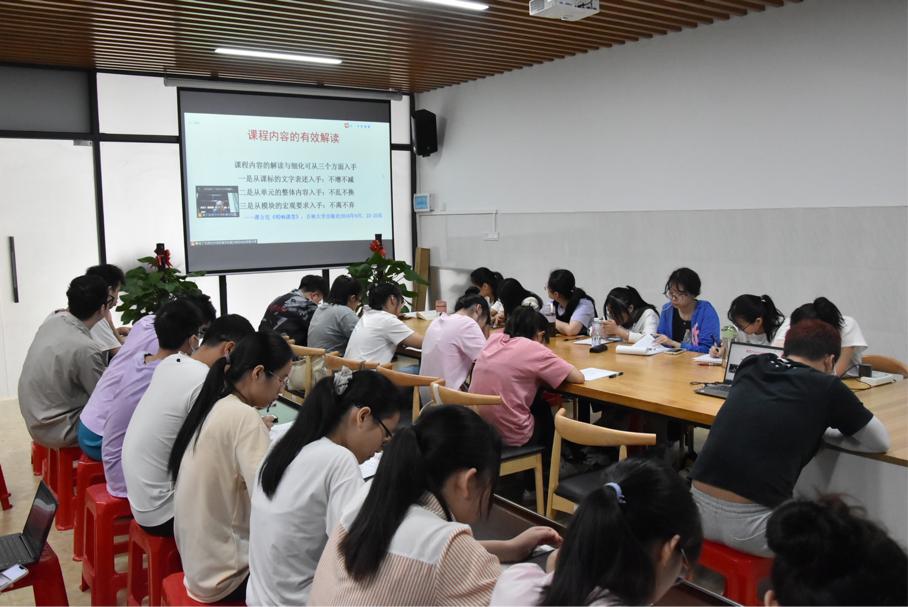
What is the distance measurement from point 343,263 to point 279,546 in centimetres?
617

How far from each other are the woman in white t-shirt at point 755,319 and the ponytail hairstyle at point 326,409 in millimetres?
2449

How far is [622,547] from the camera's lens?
119cm

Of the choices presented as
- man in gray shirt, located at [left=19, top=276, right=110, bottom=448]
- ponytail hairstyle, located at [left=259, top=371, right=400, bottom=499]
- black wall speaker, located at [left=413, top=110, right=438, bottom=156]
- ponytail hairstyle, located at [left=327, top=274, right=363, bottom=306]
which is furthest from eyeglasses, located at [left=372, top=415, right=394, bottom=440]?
black wall speaker, located at [left=413, top=110, right=438, bottom=156]

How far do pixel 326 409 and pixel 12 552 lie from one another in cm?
135

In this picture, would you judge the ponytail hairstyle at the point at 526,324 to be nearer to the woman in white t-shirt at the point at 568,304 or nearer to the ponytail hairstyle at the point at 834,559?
the woman in white t-shirt at the point at 568,304

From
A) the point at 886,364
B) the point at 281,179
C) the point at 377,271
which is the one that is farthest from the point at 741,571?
the point at 281,179

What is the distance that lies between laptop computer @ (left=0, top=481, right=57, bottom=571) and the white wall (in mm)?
4492

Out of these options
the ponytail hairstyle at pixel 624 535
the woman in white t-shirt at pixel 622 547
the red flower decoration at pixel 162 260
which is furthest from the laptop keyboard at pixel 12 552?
the red flower decoration at pixel 162 260

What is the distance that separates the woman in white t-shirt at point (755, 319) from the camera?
3748 mm

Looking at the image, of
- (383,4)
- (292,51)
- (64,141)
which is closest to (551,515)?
(383,4)

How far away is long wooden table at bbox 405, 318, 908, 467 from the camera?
2762mm

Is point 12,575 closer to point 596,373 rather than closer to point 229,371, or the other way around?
point 229,371

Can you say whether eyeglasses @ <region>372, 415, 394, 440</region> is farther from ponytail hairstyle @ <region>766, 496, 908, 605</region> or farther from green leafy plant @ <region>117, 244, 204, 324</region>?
green leafy plant @ <region>117, 244, 204, 324</region>

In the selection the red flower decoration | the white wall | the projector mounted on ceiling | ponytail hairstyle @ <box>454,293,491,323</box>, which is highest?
the projector mounted on ceiling
